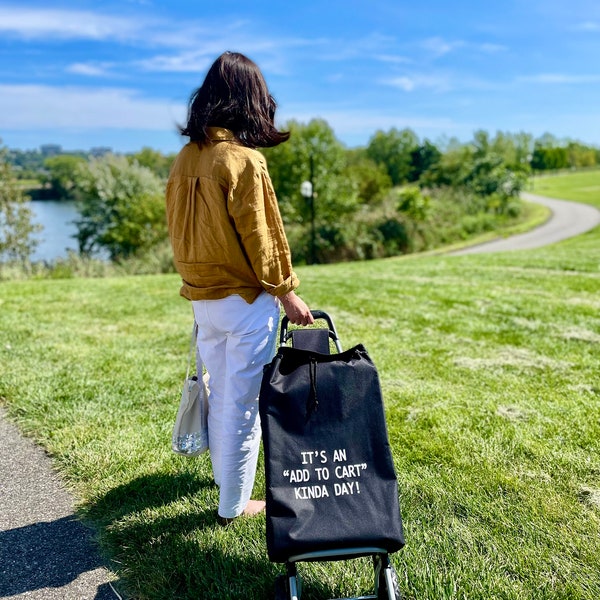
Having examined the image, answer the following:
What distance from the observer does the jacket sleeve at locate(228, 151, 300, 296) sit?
220 cm

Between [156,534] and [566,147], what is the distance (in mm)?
111265

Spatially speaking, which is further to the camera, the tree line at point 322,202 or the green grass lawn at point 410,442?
the tree line at point 322,202

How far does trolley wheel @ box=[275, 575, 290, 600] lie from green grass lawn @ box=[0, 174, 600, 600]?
0.21 metres

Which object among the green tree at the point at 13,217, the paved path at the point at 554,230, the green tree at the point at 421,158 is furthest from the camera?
the green tree at the point at 421,158

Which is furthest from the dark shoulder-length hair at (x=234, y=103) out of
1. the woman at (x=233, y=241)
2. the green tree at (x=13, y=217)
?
the green tree at (x=13, y=217)

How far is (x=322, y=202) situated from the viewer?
3494 cm

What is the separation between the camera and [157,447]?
134 inches

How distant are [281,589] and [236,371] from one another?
85 cm

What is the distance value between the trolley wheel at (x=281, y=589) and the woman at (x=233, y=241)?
1.88ft

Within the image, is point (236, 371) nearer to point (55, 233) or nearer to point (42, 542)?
point (42, 542)

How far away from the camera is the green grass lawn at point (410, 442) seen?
2299 mm

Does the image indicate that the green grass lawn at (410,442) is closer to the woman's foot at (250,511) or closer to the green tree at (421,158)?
the woman's foot at (250,511)

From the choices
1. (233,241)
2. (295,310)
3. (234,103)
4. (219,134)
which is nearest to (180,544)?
(295,310)

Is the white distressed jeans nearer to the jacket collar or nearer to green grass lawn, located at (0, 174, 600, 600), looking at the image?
green grass lawn, located at (0, 174, 600, 600)
